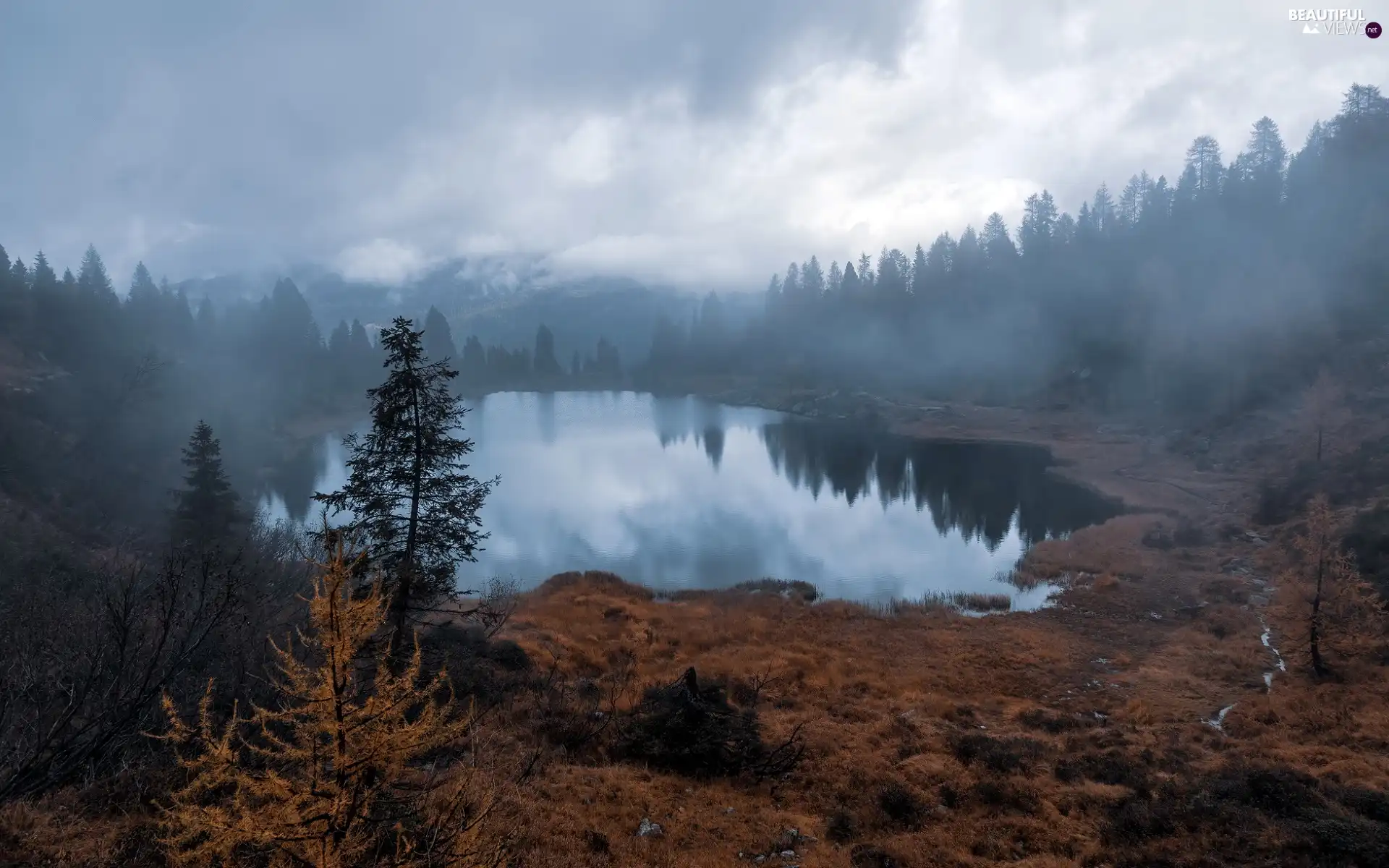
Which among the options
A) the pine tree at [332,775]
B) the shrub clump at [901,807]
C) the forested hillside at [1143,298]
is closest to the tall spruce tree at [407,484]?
the pine tree at [332,775]

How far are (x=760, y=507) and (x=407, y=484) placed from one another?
119 ft

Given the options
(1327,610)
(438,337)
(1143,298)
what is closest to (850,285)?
(1143,298)

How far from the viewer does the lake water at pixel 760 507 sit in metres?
36.0

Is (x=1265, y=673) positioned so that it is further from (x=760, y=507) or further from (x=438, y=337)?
(x=438, y=337)

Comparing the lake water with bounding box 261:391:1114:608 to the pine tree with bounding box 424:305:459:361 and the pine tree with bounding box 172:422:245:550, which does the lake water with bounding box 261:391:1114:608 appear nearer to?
the pine tree with bounding box 172:422:245:550

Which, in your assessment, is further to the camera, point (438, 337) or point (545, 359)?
point (545, 359)

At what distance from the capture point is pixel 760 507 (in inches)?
1949

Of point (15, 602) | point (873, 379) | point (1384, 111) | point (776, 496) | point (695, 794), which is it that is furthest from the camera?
point (873, 379)

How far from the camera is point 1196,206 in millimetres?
92062

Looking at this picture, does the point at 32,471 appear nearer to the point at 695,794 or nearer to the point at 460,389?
the point at 695,794

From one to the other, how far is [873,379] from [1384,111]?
213ft

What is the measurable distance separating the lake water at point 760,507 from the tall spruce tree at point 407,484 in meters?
18.8

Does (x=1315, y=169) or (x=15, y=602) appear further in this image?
(x=1315, y=169)

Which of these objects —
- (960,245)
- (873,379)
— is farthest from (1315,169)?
(873,379)
